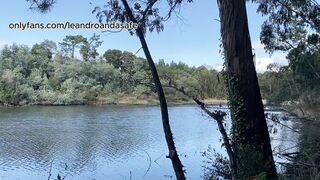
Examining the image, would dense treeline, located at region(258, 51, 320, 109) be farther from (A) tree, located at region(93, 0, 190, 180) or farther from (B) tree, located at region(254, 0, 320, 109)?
(A) tree, located at region(93, 0, 190, 180)

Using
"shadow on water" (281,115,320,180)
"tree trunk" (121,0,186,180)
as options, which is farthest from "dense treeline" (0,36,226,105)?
"tree trunk" (121,0,186,180)

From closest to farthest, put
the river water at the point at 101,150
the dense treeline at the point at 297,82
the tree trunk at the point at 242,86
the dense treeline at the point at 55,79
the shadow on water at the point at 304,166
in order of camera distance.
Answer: the shadow on water at the point at 304,166 < the tree trunk at the point at 242,86 < the river water at the point at 101,150 < the dense treeline at the point at 297,82 < the dense treeline at the point at 55,79

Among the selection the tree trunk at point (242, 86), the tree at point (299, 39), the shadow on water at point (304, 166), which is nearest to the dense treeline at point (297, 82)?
the tree at point (299, 39)

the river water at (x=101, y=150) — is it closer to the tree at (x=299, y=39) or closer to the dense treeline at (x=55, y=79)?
the tree at (x=299, y=39)

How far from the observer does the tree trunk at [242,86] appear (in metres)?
5.57

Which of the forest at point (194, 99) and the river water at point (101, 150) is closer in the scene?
the forest at point (194, 99)

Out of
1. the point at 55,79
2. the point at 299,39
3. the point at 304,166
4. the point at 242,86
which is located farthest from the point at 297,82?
the point at 55,79

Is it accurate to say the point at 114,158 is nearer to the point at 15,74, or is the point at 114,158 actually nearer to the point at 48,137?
the point at 48,137

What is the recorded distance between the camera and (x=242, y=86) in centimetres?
564

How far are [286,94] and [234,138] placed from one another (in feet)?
96.2

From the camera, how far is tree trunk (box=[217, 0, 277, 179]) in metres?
5.57

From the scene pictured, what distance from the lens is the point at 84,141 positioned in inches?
808

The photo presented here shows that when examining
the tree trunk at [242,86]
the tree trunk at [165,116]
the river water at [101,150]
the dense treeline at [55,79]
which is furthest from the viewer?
the dense treeline at [55,79]

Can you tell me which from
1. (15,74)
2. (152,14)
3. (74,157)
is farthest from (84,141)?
(15,74)
